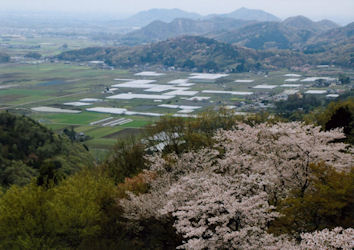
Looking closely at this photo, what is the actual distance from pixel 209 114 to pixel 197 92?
11331cm

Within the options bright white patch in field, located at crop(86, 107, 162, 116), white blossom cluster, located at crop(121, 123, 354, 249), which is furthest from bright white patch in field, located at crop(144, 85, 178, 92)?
white blossom cluster, located at crop(121, 123, 354, 249)

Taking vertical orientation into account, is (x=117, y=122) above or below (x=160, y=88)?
below

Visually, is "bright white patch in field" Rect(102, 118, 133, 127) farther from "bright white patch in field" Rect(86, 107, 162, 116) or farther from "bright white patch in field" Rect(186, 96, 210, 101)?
"bright white patch in field" Rect(186, 96, 210, 101)

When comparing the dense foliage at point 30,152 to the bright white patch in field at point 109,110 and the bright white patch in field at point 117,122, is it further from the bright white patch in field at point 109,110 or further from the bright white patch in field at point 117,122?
the bright white patch in field at point 109,110

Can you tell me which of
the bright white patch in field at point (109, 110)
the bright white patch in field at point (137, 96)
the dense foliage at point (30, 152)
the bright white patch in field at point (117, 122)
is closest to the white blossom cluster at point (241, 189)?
the dense foliage at point (30, 152)

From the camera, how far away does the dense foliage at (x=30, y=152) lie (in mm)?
72950

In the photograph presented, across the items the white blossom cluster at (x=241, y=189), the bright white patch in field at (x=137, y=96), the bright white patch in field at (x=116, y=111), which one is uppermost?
the white blossom cluster at (x=241, y=189)

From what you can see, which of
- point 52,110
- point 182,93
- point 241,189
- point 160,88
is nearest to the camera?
point 241,189

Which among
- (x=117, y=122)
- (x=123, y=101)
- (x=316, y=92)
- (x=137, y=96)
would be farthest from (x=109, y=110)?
(x=316, y=92)

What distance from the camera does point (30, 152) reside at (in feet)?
280

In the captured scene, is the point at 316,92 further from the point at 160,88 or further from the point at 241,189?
the point at 241,189

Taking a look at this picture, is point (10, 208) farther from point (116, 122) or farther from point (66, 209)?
point (116, 122)

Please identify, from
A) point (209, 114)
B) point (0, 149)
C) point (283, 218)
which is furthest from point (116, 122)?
point (283, 218)

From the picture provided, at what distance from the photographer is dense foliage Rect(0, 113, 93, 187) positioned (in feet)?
239
